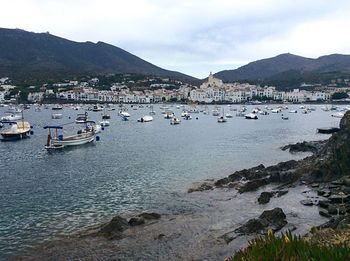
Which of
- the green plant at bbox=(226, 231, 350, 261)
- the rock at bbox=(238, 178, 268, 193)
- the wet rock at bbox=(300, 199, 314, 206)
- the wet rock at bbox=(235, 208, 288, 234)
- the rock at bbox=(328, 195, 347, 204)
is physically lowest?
the rock at bbox=(238, 178, 268, 193)

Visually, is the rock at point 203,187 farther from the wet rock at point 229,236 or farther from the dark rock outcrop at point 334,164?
the wet rock at point 229,236

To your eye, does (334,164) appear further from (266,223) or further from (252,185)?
(266,223)

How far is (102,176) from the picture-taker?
36156 millimetres

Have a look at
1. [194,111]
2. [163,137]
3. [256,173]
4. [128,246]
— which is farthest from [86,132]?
[194,111]

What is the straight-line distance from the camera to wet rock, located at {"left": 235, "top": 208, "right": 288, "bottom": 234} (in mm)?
19844

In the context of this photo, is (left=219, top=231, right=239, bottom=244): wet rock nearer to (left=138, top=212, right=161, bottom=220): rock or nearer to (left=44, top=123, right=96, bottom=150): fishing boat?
(left=138, top=212, right=161, bottom=220): rock

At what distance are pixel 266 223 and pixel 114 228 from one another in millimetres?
7736

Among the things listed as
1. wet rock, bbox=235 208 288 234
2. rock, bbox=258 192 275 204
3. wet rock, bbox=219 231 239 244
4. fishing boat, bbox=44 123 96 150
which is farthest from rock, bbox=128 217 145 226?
fishing boat, bbox=44 123 96 150

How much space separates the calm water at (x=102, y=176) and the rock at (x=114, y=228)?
1.79 metres

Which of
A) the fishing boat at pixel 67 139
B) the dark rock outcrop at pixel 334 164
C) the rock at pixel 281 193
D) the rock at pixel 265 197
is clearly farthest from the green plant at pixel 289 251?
the fishing boat at pixel 67 139

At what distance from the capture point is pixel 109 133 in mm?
77312

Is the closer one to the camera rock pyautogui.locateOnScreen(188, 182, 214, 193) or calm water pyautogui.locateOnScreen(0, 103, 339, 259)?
calm water pyautogui.locateOnScreen(0, 103, 339, 259)

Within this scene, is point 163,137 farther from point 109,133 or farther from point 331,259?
point 331,259

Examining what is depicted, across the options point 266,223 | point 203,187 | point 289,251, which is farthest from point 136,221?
point 289,251
